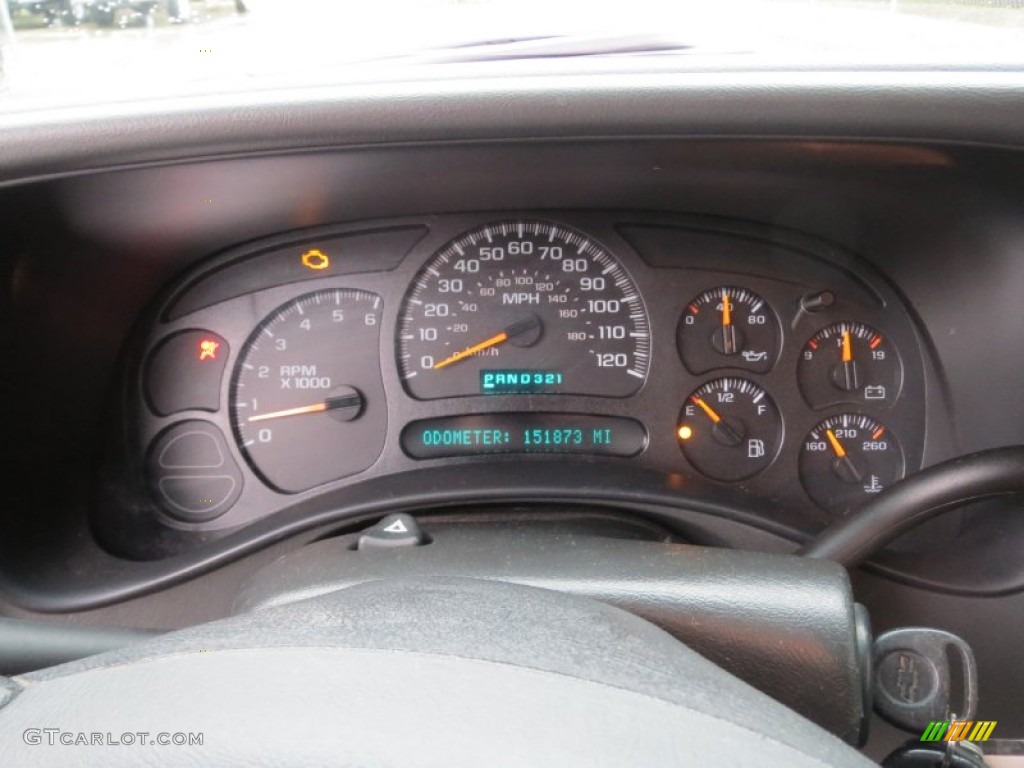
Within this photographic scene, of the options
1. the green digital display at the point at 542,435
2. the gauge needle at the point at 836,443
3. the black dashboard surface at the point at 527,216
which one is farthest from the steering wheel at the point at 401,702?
the gauge needle at the point at 836,443

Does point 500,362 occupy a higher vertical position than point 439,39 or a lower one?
lower

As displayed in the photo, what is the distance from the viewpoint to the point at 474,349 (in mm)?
2607

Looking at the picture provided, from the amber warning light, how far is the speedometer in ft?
0.75

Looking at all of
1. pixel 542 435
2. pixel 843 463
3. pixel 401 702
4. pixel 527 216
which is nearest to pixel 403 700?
pixel 401 702

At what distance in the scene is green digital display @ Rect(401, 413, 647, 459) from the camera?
8.54ft

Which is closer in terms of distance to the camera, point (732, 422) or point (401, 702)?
point (401, 702)

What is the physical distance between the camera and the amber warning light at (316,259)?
259cm

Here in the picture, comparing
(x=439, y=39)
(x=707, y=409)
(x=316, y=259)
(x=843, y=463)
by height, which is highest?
(x=439, y=39)

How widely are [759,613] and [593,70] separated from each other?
1.00m

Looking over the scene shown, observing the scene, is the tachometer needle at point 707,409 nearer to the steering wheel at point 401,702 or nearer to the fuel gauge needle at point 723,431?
the fuel gauge needle at point 723,431

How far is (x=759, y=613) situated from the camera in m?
1.66

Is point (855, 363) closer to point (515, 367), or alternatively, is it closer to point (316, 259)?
point (515, 367)

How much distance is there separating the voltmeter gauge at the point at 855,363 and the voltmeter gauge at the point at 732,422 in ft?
0.52

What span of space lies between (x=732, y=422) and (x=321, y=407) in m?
1.06
